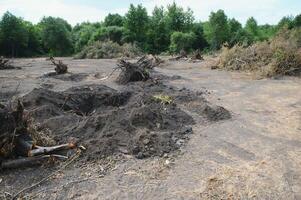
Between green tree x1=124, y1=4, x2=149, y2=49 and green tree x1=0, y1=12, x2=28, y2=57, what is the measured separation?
10275mm

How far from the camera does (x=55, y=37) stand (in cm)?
3491

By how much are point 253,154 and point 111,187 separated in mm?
2438

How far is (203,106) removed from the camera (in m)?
8.35

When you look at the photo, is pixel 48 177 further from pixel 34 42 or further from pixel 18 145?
pixel 34 42

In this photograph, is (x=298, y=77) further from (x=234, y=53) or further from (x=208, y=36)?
(x=208, y=36)

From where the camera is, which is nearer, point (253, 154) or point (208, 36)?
point (253, 154)

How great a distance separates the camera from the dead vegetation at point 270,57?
46.9 feet

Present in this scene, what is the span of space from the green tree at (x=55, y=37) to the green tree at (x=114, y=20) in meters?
8.67

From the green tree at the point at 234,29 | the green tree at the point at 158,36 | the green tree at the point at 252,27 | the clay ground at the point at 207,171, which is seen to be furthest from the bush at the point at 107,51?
the clay ground at the point at 207,171

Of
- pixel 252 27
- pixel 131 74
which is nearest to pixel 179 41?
pixel 252 27

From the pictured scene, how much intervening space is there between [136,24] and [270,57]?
81.4 ft

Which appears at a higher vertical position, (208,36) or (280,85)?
(208,36)

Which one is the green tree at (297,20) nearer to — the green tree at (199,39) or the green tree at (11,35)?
the green tree at (199,39)

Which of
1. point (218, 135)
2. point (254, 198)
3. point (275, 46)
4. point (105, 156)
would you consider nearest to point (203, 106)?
point (218, 135)
